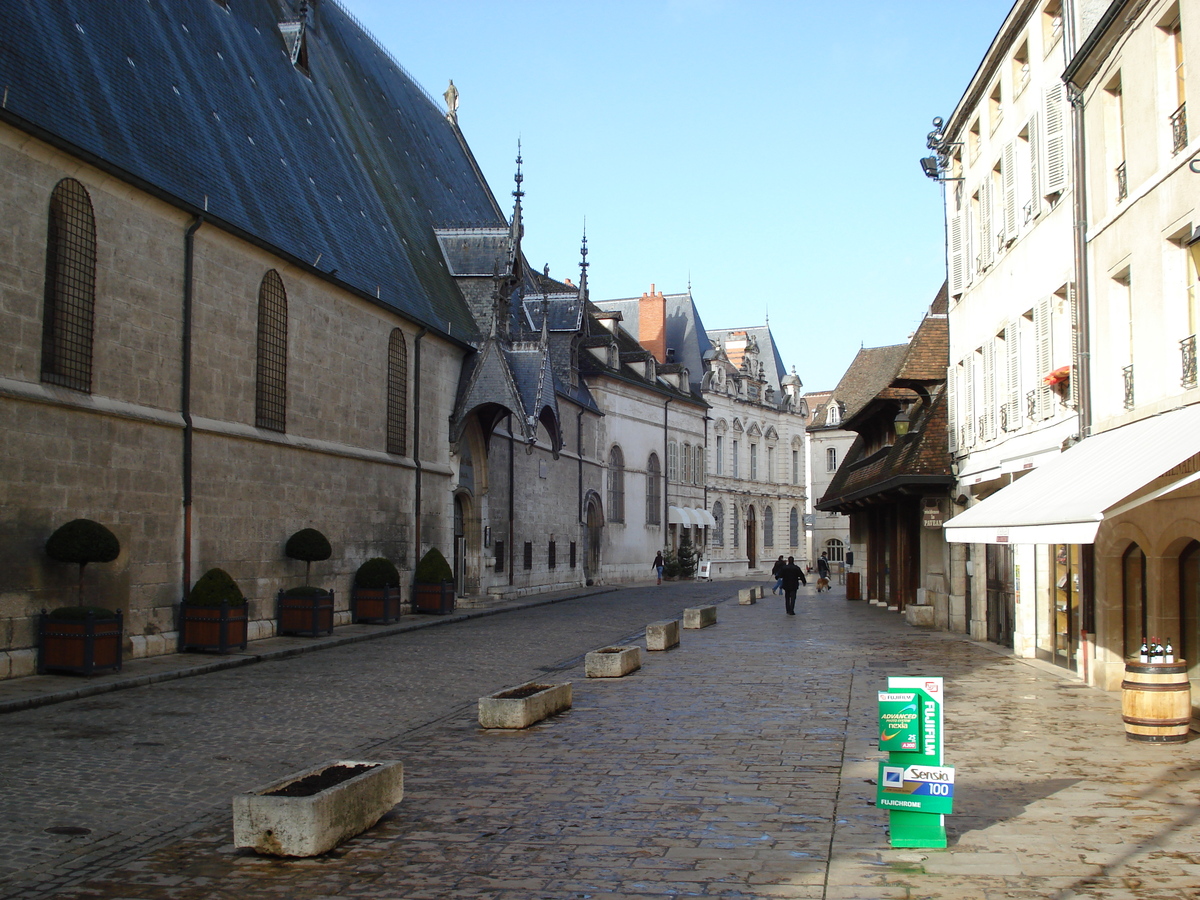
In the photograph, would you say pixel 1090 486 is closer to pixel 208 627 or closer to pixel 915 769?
pixel 915 769

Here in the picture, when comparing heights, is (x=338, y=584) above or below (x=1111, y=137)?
below

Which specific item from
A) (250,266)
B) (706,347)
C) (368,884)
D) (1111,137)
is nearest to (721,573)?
(706,347)

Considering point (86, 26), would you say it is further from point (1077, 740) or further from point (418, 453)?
point (1077, 740)

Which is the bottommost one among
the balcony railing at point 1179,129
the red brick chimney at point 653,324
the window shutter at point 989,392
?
the window shutter at point 989,392

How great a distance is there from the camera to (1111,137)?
44.8 ft

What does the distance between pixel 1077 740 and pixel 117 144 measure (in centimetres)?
1459

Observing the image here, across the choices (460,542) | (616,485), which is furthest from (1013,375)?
(616,485)

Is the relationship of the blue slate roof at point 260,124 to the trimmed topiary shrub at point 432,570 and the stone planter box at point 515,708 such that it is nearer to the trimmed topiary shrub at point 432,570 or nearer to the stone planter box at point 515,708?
the trimmed topiary shrub at point 432,570

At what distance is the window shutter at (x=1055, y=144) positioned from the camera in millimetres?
15559

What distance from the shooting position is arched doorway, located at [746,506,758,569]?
231ft

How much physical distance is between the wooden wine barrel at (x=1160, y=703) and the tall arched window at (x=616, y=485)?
41287mm

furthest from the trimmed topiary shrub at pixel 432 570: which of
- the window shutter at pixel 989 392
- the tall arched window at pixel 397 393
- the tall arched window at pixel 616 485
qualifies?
the tall arched window at pixel 616 485

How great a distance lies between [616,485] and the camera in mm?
51969

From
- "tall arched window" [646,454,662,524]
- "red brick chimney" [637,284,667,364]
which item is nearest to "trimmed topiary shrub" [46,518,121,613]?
"tall arched window" [646,454,662,524]
